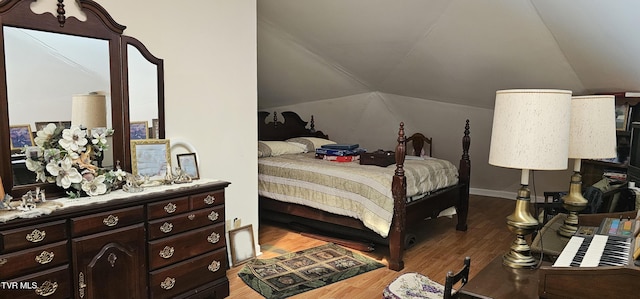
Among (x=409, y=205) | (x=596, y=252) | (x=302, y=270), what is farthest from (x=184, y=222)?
(x=596, y=252)

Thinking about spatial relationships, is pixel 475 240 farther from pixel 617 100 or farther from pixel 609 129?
pixel 609 129

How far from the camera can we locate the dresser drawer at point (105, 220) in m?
1.99

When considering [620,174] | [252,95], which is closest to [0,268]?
[252,95]

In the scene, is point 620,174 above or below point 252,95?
below

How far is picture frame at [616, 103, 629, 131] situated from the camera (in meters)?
3.92

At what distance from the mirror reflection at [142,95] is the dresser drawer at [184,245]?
704mm

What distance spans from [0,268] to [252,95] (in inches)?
81.2

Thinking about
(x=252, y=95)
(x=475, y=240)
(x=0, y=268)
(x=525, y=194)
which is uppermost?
(x=252, y=95)

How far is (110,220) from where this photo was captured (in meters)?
2.11

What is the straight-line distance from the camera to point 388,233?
3391mm

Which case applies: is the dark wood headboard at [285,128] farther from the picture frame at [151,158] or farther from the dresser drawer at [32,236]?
the dresser drawer at [32,236]

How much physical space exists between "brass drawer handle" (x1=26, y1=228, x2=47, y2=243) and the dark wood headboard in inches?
137

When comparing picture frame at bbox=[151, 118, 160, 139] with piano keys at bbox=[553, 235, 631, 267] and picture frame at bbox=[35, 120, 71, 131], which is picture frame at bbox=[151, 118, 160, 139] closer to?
picture frame at bbox=[35, 120, 71, 131]

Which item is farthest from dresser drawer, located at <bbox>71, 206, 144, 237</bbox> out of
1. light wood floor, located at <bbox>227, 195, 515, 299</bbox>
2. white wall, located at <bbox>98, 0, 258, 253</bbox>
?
light wood floor, located at <bbox>227, 195, 515, 299</bbox>
